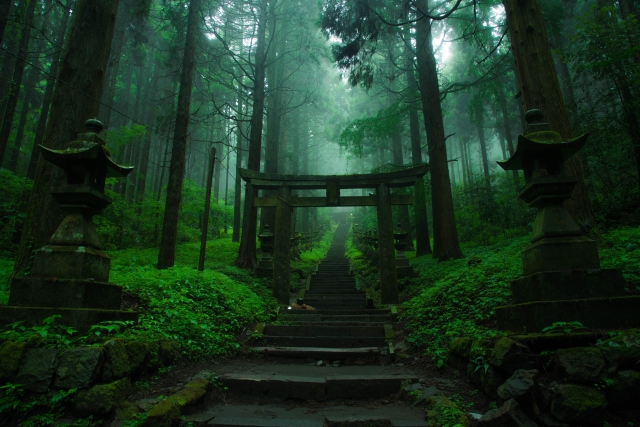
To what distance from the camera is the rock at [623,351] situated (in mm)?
2791

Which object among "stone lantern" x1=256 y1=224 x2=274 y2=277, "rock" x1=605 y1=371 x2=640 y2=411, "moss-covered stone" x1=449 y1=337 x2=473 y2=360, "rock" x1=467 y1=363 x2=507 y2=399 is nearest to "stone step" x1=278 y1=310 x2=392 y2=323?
"moss-covered stone" x1=449 y1=337 x2=473 y2=360

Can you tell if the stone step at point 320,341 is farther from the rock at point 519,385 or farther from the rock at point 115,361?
the rock at point 519,385

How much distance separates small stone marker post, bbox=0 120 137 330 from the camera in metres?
3.87

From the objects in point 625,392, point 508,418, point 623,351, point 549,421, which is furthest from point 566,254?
point 508,418

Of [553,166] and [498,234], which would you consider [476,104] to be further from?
[553,166]

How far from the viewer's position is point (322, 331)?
22.3ft

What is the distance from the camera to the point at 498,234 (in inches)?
505

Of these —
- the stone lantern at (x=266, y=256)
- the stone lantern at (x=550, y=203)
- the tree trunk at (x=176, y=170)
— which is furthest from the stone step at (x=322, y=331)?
the stone lantern at (x=266, y=256)

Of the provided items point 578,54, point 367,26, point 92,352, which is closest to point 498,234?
point 578,54

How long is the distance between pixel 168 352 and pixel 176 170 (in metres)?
6.39

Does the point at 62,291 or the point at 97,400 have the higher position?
the point at 62,291

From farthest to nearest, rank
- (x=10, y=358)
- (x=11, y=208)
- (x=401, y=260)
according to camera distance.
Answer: (x=401, y=260) < (x=11, y=208) < (x=10, y=358)

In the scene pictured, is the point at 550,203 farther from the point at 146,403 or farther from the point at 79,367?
the point at 79,367

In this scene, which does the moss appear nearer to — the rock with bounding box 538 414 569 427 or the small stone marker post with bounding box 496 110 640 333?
the rock with bounding box 538 414 569 427
